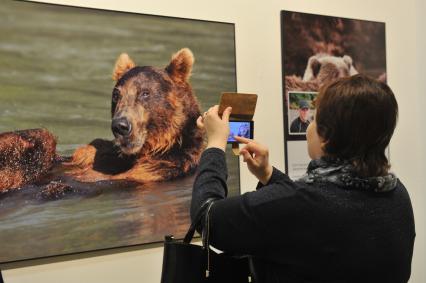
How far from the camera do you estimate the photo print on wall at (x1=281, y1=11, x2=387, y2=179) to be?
194cm

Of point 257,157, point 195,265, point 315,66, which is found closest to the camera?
point 195,265

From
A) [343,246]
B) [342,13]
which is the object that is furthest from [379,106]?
[342,13]

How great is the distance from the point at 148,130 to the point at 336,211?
959 millimetres

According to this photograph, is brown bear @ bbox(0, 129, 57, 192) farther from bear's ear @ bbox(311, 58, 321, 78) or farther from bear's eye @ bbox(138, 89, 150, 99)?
bear's ear @ bbox(311, 58, 321, 78)

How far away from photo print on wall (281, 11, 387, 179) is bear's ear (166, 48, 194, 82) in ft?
1.47

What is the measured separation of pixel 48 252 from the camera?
1447 millimetres

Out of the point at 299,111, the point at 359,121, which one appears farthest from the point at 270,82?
the point at 359,121

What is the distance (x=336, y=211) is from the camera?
797 millimetres

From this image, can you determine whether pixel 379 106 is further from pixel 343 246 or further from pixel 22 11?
pixel 22 11

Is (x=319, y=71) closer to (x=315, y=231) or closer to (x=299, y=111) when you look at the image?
(x=299, y=111)

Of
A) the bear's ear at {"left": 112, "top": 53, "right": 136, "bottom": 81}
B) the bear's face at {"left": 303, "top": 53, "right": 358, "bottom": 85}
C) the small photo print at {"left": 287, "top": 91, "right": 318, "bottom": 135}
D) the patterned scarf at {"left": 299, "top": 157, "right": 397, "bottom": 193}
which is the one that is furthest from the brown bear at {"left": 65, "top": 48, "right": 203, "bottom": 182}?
the patterned scarf at {"left": 299, "top": 157, "right": 397, "bottom": 193}

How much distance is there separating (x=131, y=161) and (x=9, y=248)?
18.6 inches

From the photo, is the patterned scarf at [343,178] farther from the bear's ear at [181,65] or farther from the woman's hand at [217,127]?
the bear's ear at [181,65]

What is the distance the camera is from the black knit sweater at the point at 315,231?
0.79 m
